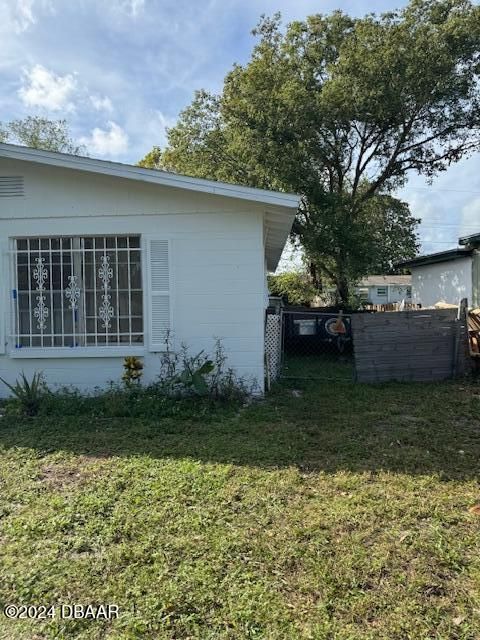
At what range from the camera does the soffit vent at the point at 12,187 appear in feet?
21.2

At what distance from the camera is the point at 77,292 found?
6.55 meters

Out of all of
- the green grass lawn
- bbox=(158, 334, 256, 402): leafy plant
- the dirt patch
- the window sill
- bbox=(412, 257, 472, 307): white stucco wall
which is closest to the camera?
the green grass lawn

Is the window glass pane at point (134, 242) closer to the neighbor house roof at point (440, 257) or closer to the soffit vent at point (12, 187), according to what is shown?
the soffit vent at point (12, 187)

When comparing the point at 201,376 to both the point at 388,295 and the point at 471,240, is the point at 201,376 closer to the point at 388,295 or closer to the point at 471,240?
the point at 471,240

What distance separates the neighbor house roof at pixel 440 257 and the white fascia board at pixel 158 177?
8064 mm

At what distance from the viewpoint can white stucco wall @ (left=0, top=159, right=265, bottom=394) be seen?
20.9 ft

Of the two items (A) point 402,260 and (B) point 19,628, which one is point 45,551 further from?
(A) point 402,260

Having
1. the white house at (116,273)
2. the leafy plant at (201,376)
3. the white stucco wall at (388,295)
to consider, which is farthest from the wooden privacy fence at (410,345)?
the white stucco wall at (388,295)

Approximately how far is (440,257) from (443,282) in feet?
2.55

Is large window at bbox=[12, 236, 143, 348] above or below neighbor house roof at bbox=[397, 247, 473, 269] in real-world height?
below

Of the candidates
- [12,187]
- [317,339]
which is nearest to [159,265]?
[12,187]

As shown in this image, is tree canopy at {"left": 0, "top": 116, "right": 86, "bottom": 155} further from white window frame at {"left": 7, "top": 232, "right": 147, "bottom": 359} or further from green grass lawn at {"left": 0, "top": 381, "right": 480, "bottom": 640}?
green grass lawn at {"left": 0, "top": 381, "right": 480, "bottom": 640}

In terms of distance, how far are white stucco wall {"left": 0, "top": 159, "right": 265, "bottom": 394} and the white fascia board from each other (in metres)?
0.25

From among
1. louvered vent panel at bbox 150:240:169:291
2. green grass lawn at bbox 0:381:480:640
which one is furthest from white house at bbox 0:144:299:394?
green grass lawn at bbox 0:381:480:640
